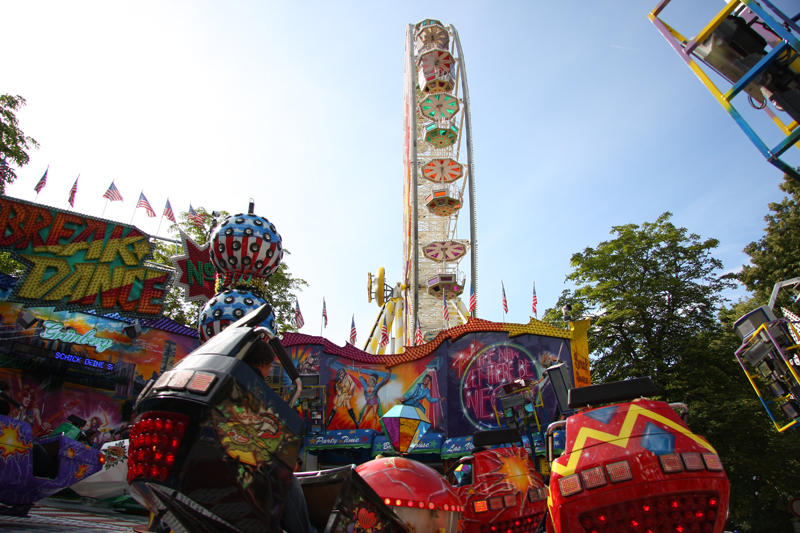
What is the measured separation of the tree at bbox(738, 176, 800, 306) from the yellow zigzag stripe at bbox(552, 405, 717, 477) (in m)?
20.7

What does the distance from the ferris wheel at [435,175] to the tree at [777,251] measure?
43.4 ft

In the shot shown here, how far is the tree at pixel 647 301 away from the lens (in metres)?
18.7

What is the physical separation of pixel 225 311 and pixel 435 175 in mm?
25301

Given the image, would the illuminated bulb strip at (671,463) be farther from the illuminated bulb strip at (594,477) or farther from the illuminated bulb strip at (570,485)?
the illuminated bulb strip at (570,485)

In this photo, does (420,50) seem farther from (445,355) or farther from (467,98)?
(445,355)

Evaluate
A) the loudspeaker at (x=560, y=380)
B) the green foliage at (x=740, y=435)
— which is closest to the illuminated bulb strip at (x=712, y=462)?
the loudspeaker at (x=560, y=380)

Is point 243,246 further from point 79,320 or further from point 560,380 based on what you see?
point 79,320

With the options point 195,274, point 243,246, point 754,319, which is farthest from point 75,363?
point 754,319

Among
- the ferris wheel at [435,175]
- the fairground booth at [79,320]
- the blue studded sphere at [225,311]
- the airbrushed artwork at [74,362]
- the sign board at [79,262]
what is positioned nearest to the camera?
the blue studded sphere at [225,311]

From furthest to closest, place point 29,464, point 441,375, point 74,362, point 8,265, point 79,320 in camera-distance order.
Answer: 1. point 8,265
2. point 79,320
3. point 441,375
4. point 74,362
5. point 29,464

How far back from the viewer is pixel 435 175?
31.1 m

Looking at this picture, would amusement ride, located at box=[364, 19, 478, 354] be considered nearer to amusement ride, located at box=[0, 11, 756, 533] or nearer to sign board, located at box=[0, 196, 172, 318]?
sign board, located at box=[0, 196, 172, 318]

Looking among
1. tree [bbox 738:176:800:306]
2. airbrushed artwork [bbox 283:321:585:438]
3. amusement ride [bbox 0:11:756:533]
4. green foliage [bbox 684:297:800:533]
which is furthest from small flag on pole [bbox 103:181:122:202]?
tree [bbox 738:176:800:306]

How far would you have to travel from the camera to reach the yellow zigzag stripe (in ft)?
9.98
